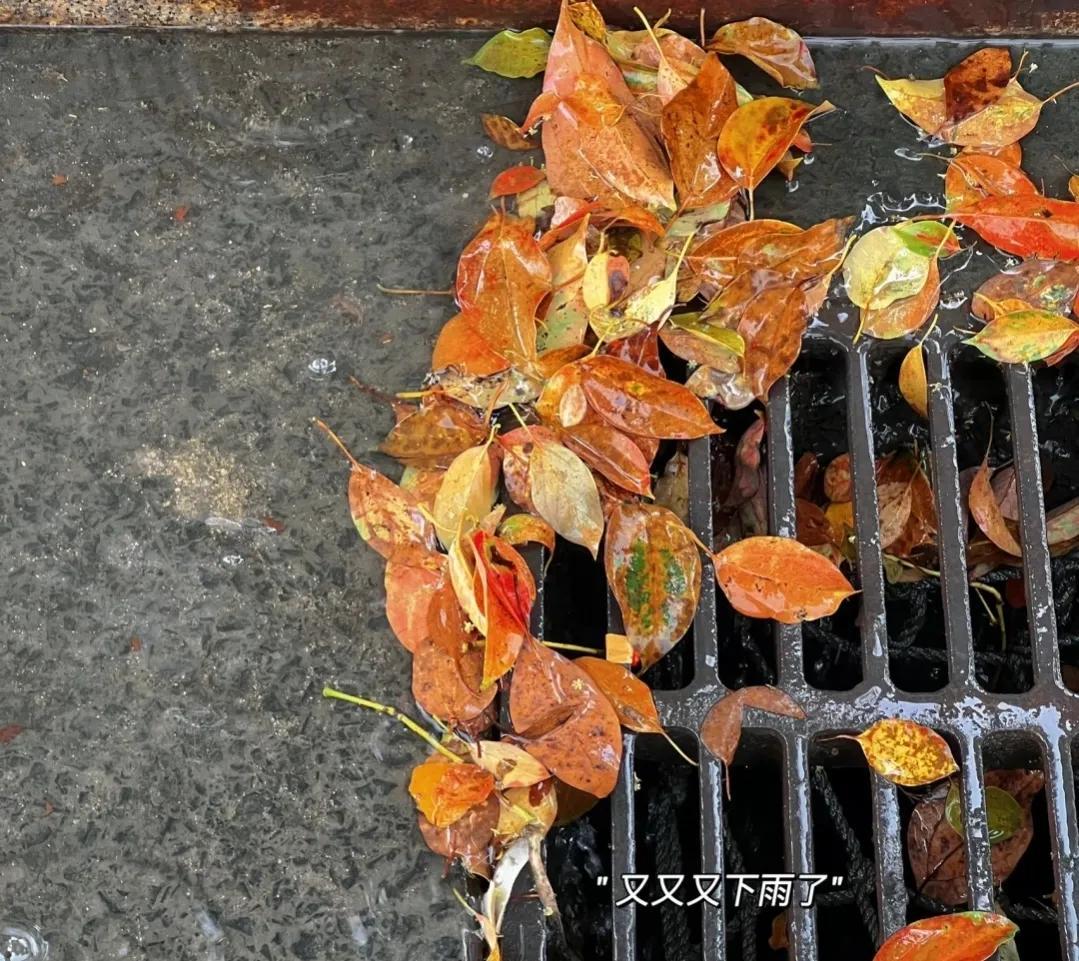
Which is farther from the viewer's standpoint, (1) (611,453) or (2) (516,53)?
(2) (516,53)

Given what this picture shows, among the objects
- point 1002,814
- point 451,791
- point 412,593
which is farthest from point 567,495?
point 1002,814

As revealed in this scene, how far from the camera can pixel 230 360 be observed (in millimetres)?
1164

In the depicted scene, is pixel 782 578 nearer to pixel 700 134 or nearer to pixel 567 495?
pixel 567 495

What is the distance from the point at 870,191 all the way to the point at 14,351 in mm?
935

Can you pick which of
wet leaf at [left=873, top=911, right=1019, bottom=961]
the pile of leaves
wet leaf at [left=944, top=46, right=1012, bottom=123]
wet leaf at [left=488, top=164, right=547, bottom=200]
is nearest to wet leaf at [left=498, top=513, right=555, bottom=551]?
the pile of leaves

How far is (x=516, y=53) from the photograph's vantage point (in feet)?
3.98

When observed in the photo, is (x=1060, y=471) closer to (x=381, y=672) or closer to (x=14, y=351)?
(x=381, y=672)

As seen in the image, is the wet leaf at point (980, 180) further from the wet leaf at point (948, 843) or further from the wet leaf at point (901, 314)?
the wet leaf at point (948, 843)

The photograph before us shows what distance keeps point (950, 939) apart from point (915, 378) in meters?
0.56

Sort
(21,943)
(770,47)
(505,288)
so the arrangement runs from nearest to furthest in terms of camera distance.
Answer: (21,943) < (505,288) < (770,47)

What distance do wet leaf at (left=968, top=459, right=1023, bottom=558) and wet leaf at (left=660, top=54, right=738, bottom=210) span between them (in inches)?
17.1

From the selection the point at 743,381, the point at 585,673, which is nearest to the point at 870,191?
the point at 743,381

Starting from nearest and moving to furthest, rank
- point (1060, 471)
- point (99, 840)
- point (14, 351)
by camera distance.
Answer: point (99, 840) < point (14, 351) < point (1060, 471)

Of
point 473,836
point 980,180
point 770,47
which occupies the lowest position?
point 473,836
